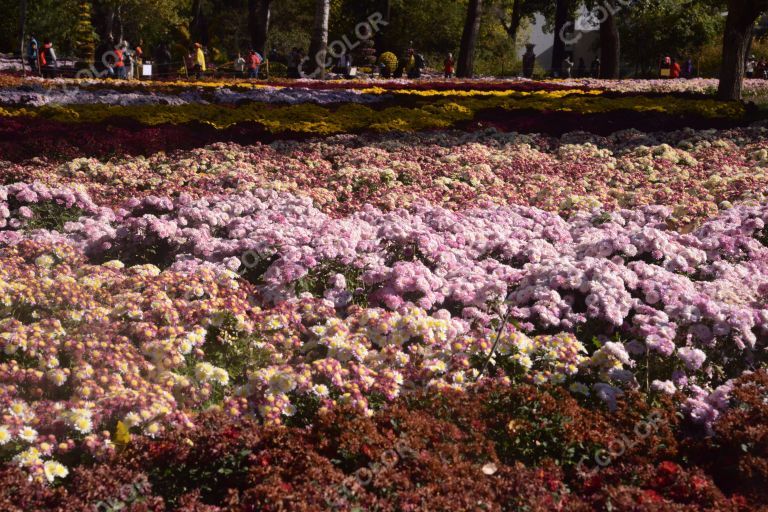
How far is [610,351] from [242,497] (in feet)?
6.81

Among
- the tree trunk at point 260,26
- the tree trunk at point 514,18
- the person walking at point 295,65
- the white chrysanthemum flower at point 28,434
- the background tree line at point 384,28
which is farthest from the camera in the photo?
the tree trunk at point 514,18

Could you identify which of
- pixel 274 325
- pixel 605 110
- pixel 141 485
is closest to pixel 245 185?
pixel 274 325

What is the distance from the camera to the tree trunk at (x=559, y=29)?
1435 inches

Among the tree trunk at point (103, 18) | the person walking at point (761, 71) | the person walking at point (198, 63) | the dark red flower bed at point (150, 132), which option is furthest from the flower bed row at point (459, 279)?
the person walking at point (761, 71)

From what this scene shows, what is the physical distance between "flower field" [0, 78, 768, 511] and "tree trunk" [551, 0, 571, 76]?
97.7 ft

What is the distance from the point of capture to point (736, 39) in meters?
16.3

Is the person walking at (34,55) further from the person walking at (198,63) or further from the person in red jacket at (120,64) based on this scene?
the person walking at (198,63)

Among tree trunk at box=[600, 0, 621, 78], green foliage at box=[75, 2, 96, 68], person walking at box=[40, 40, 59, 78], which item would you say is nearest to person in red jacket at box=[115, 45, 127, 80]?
green foliage at box=[75, 2, 96, 68]

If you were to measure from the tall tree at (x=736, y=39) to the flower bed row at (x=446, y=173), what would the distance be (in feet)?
19.7

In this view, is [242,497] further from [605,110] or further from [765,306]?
[605,110]

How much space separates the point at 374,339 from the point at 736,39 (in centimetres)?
1496

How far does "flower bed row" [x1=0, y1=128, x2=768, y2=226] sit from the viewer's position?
7.53m

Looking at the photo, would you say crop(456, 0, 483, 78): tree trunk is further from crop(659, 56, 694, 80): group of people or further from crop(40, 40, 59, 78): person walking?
crop(40, 40, 59, 78): person walking

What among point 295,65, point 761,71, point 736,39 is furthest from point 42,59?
point 761,71
